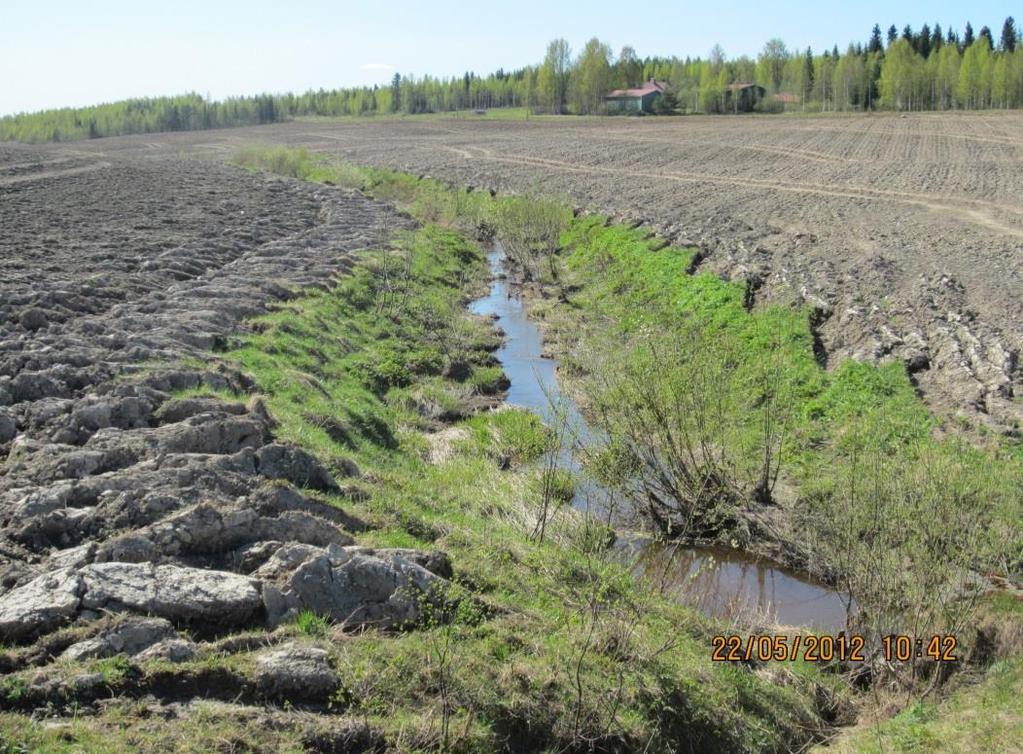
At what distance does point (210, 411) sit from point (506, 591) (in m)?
5.22

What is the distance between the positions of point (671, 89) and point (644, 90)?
172 inches

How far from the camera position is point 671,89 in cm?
13012

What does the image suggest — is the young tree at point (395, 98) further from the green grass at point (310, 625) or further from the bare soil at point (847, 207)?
the green grass at point (310, 625)

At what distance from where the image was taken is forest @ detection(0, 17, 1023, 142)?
107312 millimetres

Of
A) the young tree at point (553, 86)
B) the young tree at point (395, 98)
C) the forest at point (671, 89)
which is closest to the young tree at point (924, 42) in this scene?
the forest at point (671, 89)

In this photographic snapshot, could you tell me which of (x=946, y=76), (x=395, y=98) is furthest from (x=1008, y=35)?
(x=395, y=98)

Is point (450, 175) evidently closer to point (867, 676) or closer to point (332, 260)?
point (332, 260)

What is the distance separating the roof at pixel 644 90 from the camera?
127 meters

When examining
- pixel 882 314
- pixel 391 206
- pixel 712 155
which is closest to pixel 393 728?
pixel 882 314

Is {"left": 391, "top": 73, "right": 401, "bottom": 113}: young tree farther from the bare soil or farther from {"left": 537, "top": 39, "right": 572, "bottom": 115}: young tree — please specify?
the bare soil
